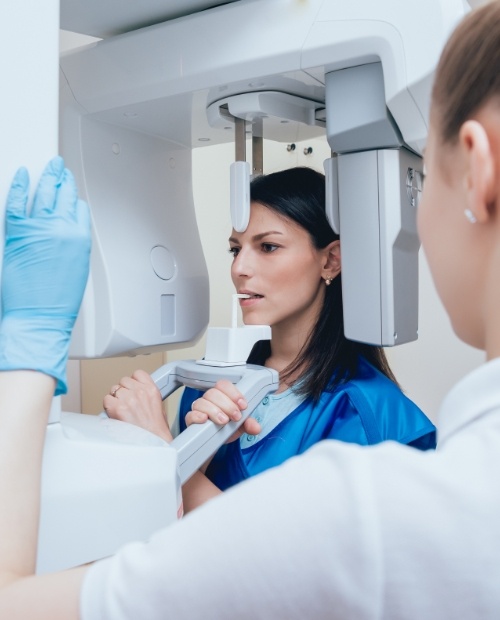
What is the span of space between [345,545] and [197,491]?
0.89 meters

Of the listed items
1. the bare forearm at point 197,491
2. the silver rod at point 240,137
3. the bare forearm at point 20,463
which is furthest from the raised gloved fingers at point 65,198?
the bare forearm at point 197,491

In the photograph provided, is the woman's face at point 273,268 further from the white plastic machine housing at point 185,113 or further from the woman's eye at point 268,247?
the white plastic machine housing at point 185,113

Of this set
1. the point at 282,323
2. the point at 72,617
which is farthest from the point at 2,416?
the point at 282,323

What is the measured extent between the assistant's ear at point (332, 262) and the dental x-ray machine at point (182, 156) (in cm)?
31

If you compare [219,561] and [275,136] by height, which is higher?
[275,136]

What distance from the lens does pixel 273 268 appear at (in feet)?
4.66

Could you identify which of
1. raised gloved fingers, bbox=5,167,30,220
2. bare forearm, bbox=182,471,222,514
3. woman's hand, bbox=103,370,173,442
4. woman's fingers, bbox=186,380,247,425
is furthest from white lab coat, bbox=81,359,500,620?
bare forearm, bbox=182,471,222,514

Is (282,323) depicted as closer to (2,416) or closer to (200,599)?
(2,416)

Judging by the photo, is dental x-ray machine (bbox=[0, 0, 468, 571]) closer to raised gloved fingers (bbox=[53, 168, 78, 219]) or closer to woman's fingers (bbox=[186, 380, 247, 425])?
woman's fingers (bbox=[186, 380, 247, 425])

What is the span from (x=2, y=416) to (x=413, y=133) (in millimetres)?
625

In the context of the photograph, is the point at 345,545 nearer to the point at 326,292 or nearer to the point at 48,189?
the point at 48,189

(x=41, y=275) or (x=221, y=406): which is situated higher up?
(x=41, y=275)

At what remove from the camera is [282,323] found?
5.00 feet

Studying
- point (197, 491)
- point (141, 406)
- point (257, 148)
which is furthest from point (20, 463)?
point (257, 148)
